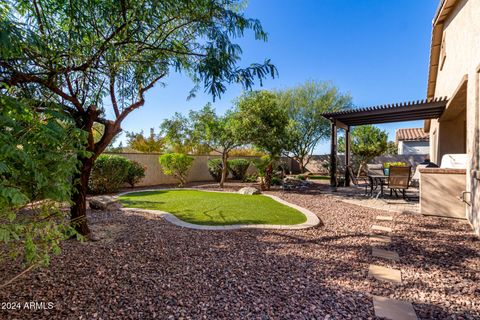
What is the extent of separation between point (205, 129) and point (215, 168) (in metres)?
4.22

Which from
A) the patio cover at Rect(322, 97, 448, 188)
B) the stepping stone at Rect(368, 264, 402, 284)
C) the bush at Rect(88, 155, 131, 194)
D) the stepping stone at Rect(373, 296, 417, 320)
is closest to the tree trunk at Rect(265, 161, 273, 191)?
the patio cover at Rect(322, 97, 448, 188)

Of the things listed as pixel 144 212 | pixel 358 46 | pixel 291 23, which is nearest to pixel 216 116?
pixel 291 23

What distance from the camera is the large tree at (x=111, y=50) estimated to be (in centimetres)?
247

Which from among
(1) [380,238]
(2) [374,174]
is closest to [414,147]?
(2) [374,174]

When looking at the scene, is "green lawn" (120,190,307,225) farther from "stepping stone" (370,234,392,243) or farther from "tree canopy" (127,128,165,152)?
"tree canopy" (127,128,165,152)

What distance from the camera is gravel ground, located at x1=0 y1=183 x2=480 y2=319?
2.01 m

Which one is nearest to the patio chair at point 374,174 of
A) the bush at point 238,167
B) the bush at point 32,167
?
the bush at point 238,167

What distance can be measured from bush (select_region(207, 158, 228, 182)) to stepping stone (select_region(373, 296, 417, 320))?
39.4 ft

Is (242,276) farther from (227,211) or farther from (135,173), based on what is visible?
(135,173)

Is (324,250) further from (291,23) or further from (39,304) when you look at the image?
(291,23)

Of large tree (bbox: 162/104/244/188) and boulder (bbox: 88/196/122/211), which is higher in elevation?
large tree (bbox: 162/104/244/188)

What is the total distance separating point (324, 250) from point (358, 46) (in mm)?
10723

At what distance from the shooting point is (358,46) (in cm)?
1097

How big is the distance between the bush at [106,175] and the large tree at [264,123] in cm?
503
